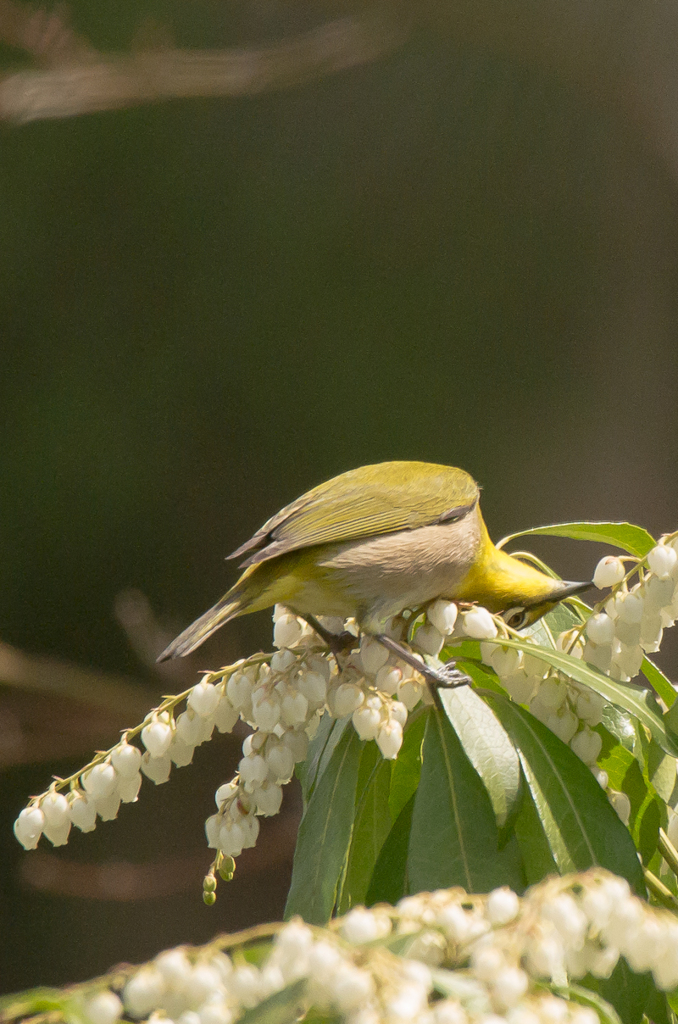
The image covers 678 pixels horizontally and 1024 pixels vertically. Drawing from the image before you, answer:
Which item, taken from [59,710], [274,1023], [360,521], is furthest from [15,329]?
[274,1023]

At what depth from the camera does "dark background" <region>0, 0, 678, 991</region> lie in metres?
3.37

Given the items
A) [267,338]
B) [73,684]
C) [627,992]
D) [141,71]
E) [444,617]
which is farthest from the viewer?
[267,338]

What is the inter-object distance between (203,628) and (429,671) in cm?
24

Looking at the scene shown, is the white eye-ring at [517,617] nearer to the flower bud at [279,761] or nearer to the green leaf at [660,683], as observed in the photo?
the green leaf at [660,683]

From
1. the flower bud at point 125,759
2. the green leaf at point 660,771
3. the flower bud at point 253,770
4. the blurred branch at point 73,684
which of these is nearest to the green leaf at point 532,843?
the green leaf at point 660,771

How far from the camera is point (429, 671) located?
3.05ft

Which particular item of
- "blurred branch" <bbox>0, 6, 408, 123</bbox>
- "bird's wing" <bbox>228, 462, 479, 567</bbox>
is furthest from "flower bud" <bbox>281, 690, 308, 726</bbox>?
"blurred branch" <bbox>0, 6, 408, 123</bbox>

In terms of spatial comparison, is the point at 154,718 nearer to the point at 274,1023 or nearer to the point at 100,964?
the point at 274,1023

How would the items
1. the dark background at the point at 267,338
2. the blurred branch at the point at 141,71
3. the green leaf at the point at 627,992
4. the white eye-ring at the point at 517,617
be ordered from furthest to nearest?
the dark background at the point at 267,338 → the blurred branch at the point at 141,71 → the white eye-ring at the point at 517,617 → the green leaf at the point at 627,992

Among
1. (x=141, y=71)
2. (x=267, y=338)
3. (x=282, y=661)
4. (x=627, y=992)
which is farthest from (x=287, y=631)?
(x=267, y=338)

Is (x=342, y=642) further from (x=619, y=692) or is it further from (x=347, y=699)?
(x=619, y=692)

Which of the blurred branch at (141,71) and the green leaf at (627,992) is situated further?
the blurred branch at (141,71)

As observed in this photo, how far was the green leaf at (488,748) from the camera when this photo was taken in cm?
85

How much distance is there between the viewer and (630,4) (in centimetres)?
323
